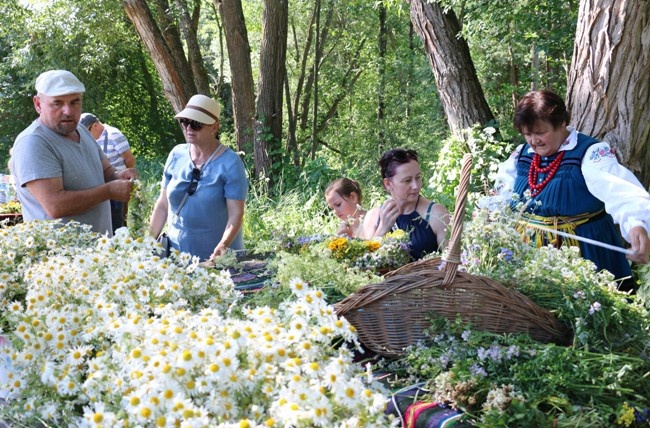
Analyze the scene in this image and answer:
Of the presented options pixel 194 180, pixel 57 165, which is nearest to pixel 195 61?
pixel 194 180

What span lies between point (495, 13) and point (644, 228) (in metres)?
5.57

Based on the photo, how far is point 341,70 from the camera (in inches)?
813

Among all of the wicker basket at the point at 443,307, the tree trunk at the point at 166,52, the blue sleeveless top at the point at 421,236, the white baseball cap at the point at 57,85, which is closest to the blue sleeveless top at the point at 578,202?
the blue sleeveless top at the point at 421,236

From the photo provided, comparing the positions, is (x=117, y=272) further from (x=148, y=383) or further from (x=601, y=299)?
(x=601, y=299)

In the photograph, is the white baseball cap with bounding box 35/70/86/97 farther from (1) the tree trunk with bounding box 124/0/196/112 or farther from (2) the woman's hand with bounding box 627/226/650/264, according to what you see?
(1) the tree trunk with bounding box 124/0/196/112

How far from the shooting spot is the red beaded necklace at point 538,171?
2.99 metres

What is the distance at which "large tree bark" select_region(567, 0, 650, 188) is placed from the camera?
12.1 ft

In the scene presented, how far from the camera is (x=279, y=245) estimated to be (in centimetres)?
337

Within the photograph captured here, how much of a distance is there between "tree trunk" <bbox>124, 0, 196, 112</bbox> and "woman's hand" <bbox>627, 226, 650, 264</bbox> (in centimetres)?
773

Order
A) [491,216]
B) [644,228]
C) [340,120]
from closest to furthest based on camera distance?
[491,216] < [644,228] < [340,120]

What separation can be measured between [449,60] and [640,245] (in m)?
3.78

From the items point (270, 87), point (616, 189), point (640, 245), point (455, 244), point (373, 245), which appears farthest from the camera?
point (270, 87)

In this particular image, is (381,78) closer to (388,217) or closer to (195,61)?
(195,61)

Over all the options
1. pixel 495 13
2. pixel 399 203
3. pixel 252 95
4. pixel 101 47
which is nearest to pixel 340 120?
pixel 101 47
